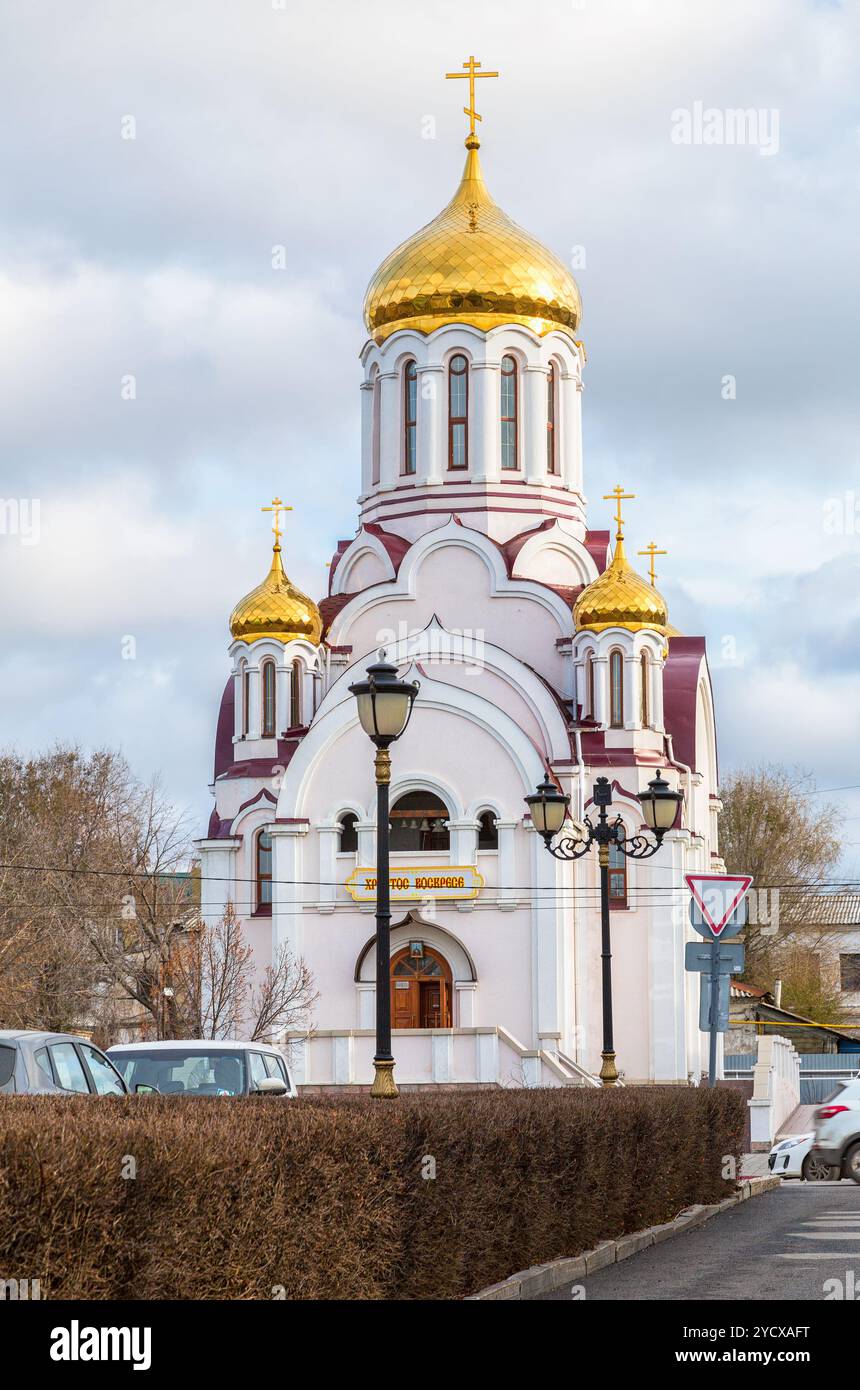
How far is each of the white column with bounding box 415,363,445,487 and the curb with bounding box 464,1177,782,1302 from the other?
27405mm

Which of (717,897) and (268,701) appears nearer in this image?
(717,897)

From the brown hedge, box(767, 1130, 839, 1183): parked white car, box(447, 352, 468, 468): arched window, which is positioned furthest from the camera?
box(447, 352, 468, 468): arched window

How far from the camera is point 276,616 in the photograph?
41.8m

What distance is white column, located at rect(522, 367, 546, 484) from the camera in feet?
141

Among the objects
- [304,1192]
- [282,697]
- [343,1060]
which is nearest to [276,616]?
Result: [282,697]

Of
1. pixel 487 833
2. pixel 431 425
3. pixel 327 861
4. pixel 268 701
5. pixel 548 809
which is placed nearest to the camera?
pixel 548 809

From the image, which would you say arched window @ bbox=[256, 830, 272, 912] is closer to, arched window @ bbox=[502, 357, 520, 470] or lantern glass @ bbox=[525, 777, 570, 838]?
arched window @ bbox=[502, 357, 520, 470]

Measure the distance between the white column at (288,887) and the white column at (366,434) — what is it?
28.5 ft

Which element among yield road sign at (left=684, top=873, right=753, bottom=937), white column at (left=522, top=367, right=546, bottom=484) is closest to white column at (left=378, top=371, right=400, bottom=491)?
white column at (left=522, top=367, right=546, bottom=484)

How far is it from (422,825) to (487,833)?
1.28 metres

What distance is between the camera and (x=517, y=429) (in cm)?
4325

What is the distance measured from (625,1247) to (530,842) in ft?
83.5

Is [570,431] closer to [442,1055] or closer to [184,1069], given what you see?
[442,1055]
